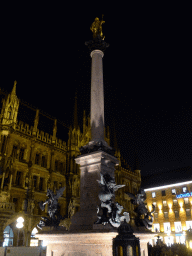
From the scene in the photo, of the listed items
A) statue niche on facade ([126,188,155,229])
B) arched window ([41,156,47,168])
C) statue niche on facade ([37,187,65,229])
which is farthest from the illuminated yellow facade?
statue niche on facade ([37,187,65,229])

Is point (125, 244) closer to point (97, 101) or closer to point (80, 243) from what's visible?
point (80, 243)

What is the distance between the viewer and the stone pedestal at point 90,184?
32.8 ft

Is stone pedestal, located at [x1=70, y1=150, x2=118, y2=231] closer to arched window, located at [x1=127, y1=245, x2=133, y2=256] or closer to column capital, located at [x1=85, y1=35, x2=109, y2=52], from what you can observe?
arched window, located at [x1=127, y1=245, x2=133, y2=256]

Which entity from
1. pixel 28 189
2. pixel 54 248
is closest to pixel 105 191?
pixel 54 248

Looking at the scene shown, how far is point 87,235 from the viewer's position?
7992mm

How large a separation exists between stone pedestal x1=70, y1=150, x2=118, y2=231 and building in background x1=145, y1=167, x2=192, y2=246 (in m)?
38.1

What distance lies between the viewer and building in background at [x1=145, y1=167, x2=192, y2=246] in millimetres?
45438

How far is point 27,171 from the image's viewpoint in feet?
97.5

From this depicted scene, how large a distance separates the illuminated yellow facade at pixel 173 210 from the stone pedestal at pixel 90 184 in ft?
127

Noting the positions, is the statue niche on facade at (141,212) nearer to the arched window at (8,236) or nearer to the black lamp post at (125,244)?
the black lamp post at (125,244)

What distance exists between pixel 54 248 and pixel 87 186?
3044mm

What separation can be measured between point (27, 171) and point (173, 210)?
34586mm

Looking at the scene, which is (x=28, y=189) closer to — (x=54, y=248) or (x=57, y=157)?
(x=57, y=157)

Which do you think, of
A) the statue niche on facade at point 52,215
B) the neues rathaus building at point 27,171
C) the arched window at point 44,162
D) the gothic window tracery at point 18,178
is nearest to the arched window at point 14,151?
the neues rathaus building at point 27,171
